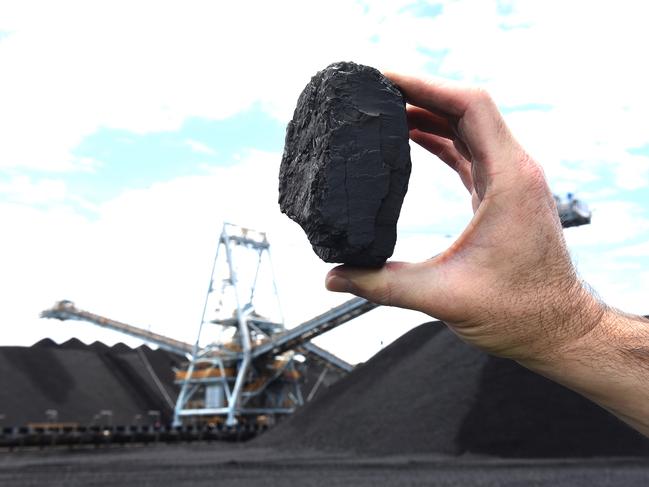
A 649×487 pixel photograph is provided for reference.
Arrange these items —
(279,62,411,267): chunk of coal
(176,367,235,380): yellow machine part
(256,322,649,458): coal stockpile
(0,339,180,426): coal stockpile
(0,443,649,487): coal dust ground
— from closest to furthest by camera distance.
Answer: (279,62,411,267): chunk of coal → (0,443,649,487): coal dust ground → (256,322,649,458): coal stockpile → (176,367,235,380): yellow machine part → (0,339,180,426): coal stockpile

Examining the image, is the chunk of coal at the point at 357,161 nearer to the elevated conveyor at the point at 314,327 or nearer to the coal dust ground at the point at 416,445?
the coal dust ground at the point at 416,445

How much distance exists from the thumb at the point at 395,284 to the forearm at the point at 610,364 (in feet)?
1.65

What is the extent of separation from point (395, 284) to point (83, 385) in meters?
41.5

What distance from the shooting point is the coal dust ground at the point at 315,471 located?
12.5m

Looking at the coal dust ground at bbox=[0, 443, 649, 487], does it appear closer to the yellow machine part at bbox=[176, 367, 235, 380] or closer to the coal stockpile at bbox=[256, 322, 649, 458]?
the coal stockpile at bbox=[256, 322, 649, 458]

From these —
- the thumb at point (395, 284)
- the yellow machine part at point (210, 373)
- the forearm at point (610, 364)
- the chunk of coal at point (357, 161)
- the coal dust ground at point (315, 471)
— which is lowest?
the coal dust ground at point (315, 471)

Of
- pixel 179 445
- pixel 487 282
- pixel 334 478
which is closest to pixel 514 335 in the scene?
pixel 487 282

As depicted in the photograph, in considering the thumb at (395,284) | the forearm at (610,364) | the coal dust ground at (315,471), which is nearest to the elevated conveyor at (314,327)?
the coal dust ground at (315,471)

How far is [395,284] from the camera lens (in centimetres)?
244

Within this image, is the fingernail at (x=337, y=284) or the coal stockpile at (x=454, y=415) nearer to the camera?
the fingernail at (x=337, y=284)

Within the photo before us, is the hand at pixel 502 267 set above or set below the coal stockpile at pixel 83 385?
above

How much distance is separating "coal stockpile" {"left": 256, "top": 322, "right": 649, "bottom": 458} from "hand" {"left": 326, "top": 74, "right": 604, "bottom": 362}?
1568cm

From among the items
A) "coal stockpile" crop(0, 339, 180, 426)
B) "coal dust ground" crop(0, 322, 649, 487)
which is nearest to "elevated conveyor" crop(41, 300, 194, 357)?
"coal stockpile" crop(0, 339, 180, 426)

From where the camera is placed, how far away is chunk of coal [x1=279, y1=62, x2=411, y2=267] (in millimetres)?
2998
